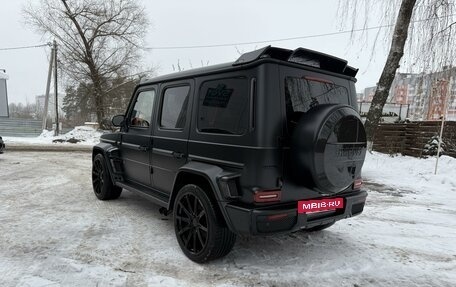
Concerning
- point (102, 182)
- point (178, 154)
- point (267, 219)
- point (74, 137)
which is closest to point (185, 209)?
point (178, 154)

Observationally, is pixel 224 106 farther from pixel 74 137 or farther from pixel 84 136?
pixel 84 136

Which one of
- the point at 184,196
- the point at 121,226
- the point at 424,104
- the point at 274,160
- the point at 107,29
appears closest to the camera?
the point at 274,160

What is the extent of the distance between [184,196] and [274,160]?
1145 millimetres

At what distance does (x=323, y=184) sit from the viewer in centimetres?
322

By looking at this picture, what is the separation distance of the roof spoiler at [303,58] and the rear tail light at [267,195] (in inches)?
46.6

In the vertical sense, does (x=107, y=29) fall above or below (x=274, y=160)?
above

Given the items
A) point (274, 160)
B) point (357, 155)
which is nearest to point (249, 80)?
point (274, 160)

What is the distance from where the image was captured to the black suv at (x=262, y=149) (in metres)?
3.14

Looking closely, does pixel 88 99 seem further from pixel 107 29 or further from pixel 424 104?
pixel 424 104

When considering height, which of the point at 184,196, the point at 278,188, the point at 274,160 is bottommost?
the point at 184,196

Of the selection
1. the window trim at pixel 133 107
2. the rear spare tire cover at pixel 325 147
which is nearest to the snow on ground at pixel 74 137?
the window trim at pixel 133 107

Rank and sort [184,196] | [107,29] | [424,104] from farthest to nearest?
[107,29]
[424,104]
[184,196]

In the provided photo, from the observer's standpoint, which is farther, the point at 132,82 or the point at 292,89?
the point at 132,82

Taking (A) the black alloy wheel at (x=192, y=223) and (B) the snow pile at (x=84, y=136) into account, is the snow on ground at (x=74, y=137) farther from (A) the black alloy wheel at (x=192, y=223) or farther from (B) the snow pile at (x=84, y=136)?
(A) the black alloy wheel at (x=192, y=223)
